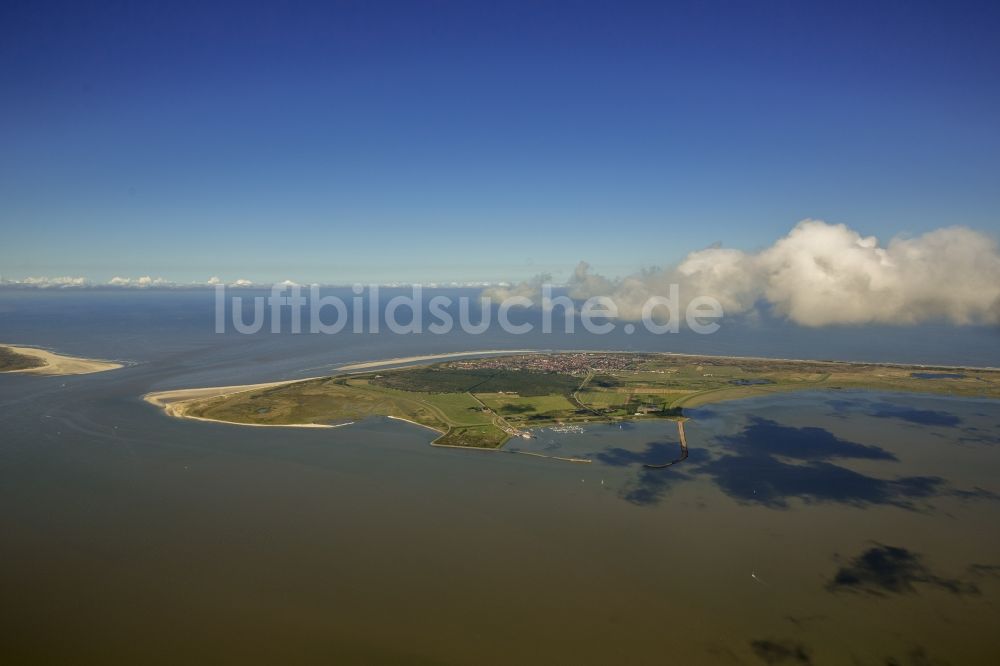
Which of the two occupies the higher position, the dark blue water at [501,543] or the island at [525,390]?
the island at [525,390]

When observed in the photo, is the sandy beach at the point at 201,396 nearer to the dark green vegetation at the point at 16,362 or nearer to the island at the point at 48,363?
the island at the point at 48,363

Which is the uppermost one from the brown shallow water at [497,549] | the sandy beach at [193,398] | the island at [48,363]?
the island at [48,363]

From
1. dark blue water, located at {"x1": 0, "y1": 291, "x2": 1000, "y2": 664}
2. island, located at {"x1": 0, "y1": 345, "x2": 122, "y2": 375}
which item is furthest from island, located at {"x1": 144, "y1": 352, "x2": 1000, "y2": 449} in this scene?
island, located at {"x1": 0, "y1": 345, "x2": 122, "y2": 375}

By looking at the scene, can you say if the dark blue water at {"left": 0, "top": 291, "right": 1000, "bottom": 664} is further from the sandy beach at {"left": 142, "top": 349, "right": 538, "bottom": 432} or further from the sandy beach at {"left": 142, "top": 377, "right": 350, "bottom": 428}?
the sandy beach at {"left": 142, "top": 349, "right": 538, "bottom": 432}

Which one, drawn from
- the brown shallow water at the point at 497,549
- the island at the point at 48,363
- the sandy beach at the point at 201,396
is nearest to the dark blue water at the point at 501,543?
the brown shallow water at the point at 497,549

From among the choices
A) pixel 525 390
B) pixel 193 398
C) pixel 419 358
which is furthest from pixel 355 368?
pixel 525 390

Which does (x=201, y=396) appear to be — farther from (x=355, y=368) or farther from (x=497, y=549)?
(x=497, y=549)
